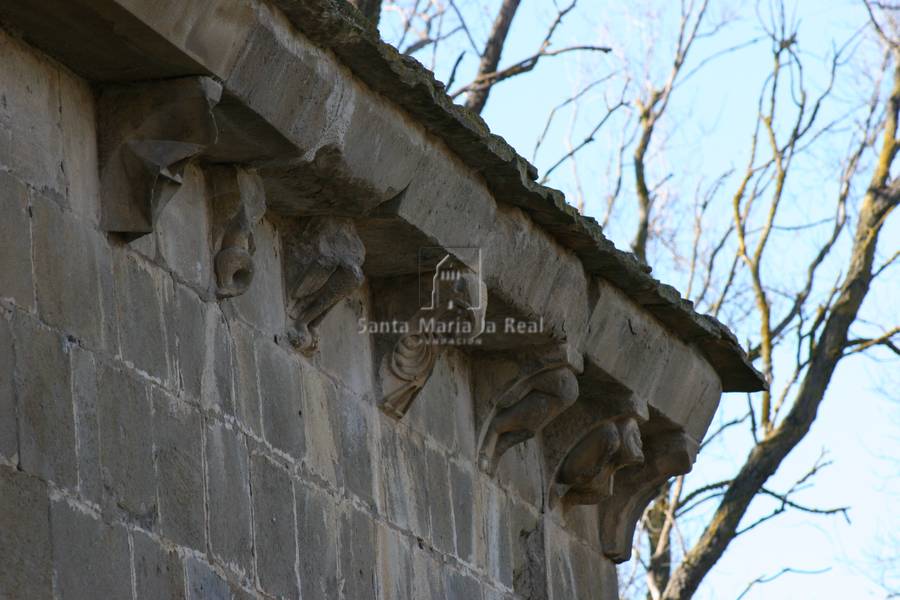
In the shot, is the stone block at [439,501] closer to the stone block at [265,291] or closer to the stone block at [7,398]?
the stone block at [265,291]

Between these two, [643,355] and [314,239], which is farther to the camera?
[643,355]

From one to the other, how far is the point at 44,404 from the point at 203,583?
696 mm

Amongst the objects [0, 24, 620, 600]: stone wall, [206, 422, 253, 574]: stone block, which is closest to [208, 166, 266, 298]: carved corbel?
[0, 24, 620, 600]: stone wall

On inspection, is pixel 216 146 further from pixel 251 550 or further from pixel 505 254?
pixel 505 254

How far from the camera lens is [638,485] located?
7.13 m

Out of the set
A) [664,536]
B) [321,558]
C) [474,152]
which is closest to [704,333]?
[474,152]

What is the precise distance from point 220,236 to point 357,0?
15.0ft

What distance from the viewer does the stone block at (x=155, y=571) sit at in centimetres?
406

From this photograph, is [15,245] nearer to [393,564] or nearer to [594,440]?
[393,564]

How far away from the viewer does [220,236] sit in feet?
15.5

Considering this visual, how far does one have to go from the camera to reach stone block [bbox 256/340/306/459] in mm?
4867

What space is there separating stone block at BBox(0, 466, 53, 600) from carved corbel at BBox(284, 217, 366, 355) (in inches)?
56.3

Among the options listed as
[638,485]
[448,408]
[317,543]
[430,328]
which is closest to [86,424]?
[317,543]

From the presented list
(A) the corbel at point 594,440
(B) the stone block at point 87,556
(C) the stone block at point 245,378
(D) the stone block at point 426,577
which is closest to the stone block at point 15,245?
(B) the stone block at point 87,556
